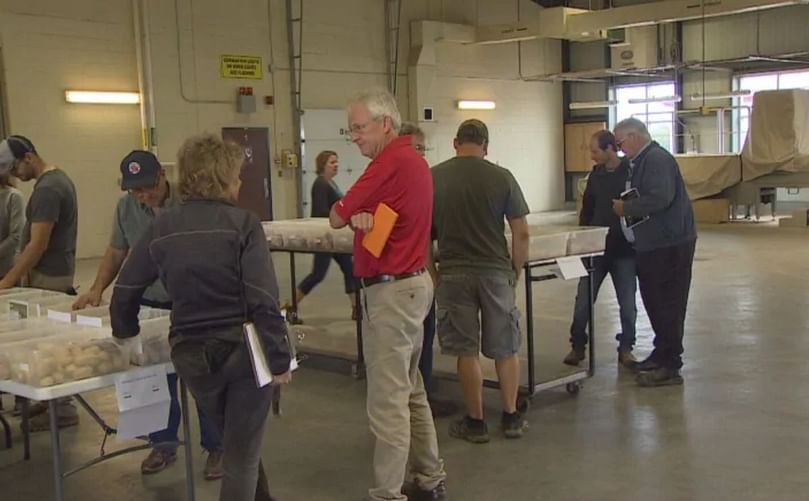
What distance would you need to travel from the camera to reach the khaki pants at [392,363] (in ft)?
9.06

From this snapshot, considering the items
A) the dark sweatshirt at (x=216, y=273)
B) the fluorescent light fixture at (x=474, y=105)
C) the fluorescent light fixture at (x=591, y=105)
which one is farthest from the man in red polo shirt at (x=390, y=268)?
the fluorescent light fixture at (x=591, y=105)

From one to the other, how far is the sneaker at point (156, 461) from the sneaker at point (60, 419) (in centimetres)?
87

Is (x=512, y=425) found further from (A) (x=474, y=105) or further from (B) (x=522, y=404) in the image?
(A) (x=474, y=105)

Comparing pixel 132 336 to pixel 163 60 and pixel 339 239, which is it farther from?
pixel 163 60

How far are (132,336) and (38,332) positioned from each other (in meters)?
0.57

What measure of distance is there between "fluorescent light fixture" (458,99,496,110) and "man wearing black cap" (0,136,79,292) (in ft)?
41.4

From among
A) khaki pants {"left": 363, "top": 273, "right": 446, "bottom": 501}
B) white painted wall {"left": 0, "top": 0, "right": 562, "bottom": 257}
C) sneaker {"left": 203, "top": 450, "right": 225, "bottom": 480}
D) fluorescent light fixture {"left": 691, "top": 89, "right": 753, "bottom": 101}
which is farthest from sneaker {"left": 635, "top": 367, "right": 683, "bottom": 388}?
fluorescent light fixture {"left": 691, "top": 89, "right": 753, "bottom": 101}

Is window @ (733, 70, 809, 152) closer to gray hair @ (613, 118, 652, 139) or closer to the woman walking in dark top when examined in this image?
the woman walking in dark top

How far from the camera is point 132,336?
2.49 metres

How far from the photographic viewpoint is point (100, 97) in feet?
36.5

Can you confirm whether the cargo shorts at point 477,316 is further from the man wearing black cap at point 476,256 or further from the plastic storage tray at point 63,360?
the plastic storage tray at point 63,360

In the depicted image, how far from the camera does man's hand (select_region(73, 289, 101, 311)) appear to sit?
10.6ft

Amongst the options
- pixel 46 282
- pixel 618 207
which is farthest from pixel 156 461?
pixel 618 207

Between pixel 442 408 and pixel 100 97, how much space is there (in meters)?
8.57
